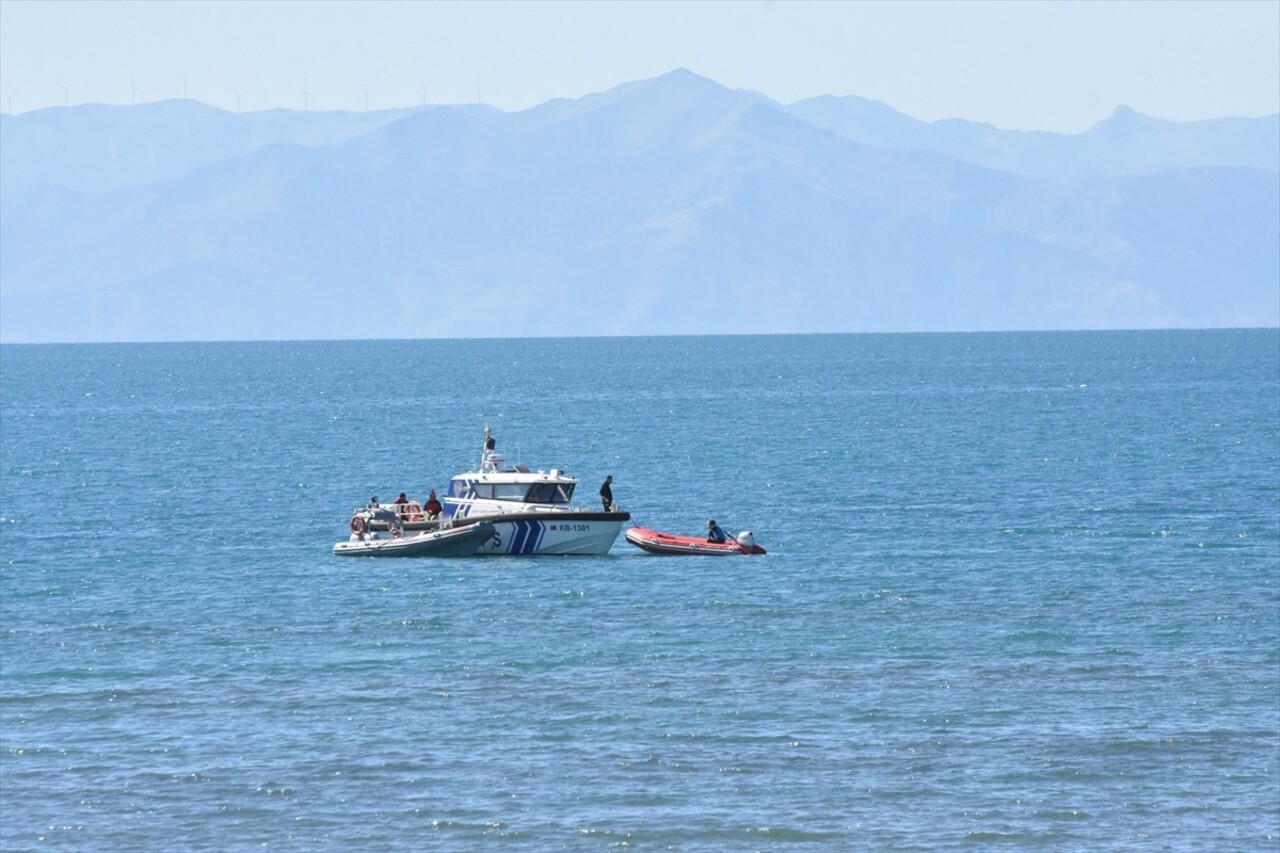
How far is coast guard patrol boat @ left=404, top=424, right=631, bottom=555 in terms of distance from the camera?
69312 mm

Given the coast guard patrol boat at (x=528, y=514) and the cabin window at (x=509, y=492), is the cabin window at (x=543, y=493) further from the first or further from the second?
the cabin window at (x=509, y=492)

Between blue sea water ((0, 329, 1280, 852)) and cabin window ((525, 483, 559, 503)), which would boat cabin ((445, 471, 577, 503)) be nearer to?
cabin window ((525, 483, 559, 503))

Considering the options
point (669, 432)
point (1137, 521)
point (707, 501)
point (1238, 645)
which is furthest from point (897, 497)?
point (669, 432)

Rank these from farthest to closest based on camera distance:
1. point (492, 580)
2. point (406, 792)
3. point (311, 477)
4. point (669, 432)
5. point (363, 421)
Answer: point (363, 421)
point (669, 432)
point (311, 477)
point (492, 580)
point (406, 792)

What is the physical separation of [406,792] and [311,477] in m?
69.5

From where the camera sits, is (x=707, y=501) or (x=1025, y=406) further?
(x=1025, y=406)

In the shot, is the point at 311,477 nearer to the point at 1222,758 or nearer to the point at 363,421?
the point at 363,421

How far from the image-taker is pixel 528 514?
2731 inches

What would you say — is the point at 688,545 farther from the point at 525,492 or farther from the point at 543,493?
the point at 525,492

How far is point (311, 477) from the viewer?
105m

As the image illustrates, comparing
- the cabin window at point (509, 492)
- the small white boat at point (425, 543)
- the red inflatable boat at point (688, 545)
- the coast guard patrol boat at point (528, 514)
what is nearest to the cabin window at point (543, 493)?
the coast guard patrol boat at point (528, 514)

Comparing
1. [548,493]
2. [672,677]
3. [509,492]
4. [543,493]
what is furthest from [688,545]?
[672,677]

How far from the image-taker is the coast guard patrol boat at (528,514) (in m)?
69.3

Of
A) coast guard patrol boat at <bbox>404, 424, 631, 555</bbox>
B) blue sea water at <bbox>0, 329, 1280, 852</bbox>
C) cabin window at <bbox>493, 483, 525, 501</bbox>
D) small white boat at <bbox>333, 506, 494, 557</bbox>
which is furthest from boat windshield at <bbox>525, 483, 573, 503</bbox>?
blue sea water at <bbox>0, 329, 1280, 852</bbox>
